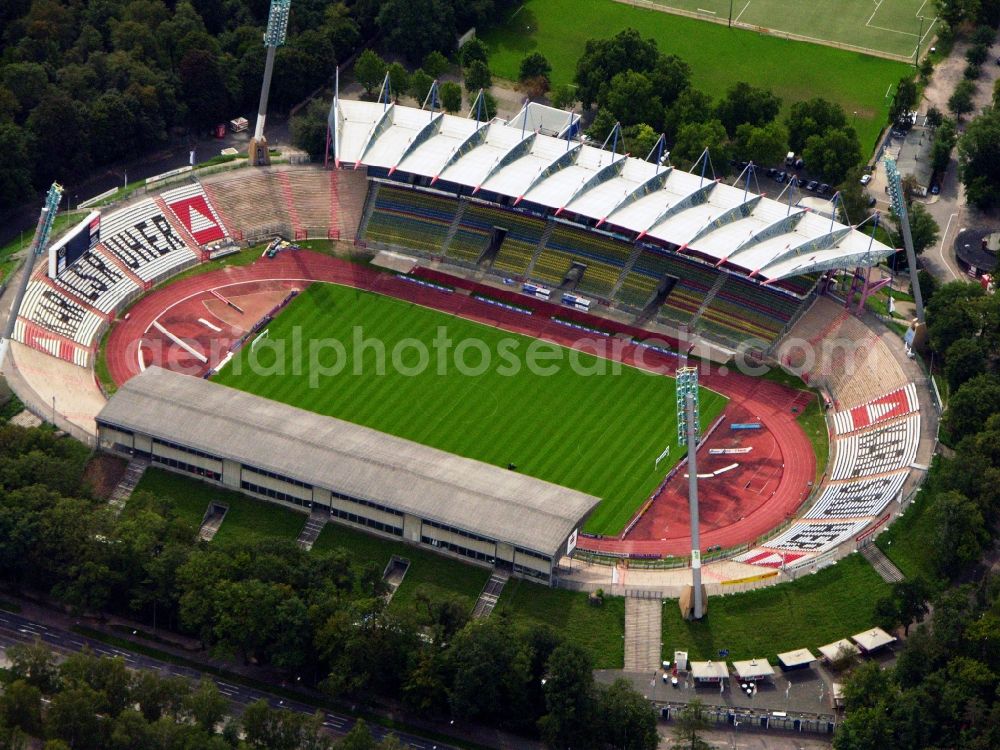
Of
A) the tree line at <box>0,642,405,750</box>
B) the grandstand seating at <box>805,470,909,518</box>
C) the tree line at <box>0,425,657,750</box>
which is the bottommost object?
the tree line at <box>0,642,405,750</box>

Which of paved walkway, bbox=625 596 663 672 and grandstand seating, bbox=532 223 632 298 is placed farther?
grandstand seating, bbox=532 223 632 298

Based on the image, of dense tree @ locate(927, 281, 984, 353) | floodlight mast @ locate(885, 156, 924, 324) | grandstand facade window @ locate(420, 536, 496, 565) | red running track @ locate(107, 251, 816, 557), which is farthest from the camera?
floodlight mast @ locate(885, 156, 924, 324)

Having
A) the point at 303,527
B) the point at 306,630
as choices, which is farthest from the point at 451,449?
the point at 306,630

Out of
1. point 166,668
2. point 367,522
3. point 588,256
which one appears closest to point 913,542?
point 367,522

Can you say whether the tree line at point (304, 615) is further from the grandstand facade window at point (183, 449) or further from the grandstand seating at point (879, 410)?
the grandstand seating at point (879, 410)

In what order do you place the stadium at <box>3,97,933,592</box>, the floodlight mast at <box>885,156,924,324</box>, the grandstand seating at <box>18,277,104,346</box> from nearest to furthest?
the stadium at <box>3,97,933,592</box>, the floodlight mast at <box>885,156,924,324</box>, the grandstand seating at <box>18,277,104,346</box>

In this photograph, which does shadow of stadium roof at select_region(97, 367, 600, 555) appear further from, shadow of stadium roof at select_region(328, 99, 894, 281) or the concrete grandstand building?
shadow of stadium roof at select_region(328, 99, 894, 281)

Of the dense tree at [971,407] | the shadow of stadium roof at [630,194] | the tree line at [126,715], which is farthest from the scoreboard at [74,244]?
the dense tree at [971,407]

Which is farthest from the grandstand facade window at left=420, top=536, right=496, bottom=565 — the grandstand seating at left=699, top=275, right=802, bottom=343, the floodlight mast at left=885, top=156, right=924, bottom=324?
the floodlight mast at left=885, top=156, right=924, bottom=324

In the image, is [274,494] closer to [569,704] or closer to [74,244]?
[569,704]
